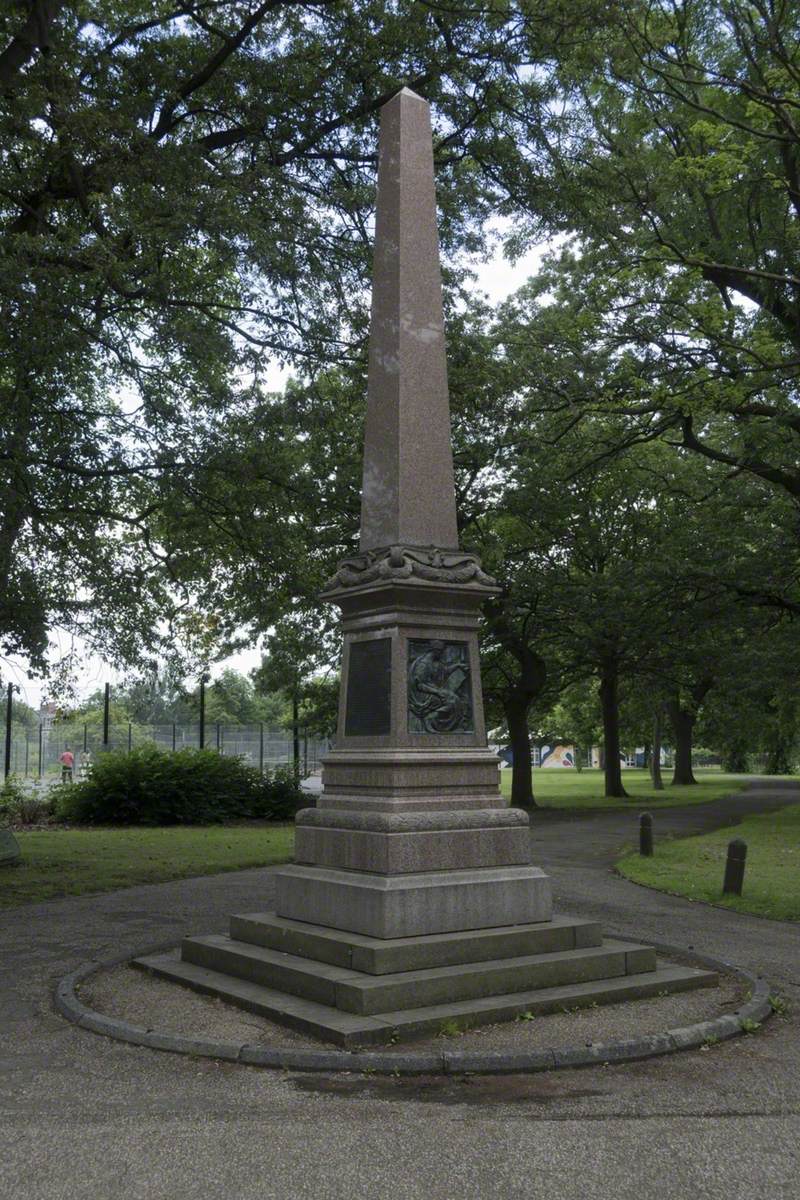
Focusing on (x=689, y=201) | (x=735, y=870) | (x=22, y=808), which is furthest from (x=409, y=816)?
(x=22, y=808)

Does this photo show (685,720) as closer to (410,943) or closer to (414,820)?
(414,820)

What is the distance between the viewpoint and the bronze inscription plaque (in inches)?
328

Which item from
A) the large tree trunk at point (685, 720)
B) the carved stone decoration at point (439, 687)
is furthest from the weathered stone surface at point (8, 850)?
the large tree trunk at point (685, 720)

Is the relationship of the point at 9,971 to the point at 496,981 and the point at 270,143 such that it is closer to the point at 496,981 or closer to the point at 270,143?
the point at 496,981

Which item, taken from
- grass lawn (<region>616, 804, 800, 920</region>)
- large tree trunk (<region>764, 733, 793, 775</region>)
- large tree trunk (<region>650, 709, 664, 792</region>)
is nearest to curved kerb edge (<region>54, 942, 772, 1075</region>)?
grass lawn (<region>616, 804, 800, 920</region>)

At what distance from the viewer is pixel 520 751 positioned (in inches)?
1181

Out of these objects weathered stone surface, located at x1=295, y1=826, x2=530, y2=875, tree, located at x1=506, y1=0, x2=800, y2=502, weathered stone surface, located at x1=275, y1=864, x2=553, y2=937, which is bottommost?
weathered stone surface, located at x1=275, y1=864, x2=553, y2=937

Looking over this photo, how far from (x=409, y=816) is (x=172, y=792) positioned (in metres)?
17.8

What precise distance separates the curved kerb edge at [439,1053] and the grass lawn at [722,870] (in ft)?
18.2

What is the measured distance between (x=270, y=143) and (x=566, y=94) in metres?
3.80

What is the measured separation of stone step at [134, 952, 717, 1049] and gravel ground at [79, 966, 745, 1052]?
2.5 inches

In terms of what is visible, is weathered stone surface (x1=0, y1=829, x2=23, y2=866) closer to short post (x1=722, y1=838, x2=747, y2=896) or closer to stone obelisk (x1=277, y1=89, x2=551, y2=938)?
stone obelisk (x1=277, y1=89, x2=551, y2=938)

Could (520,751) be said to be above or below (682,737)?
below

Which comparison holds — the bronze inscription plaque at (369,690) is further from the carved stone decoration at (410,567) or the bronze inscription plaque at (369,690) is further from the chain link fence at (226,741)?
the chain link fence at (226,741)
